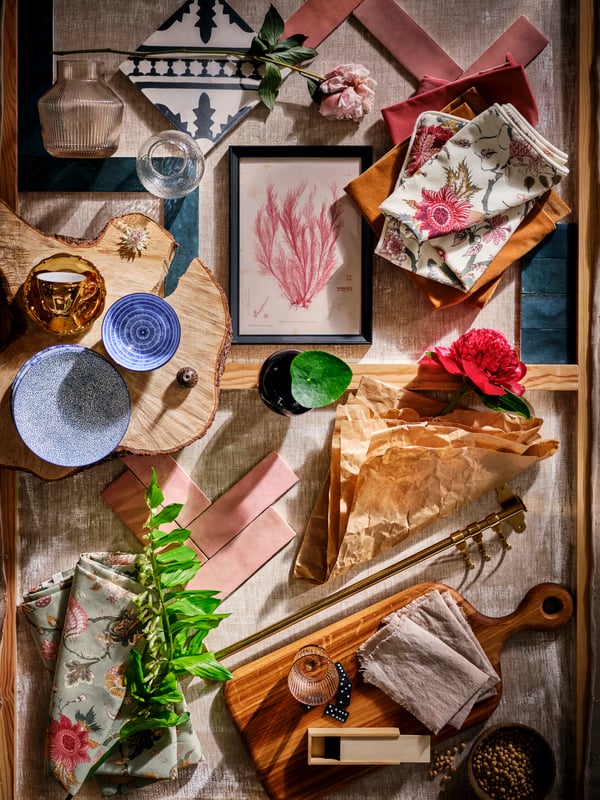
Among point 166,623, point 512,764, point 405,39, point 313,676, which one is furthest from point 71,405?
point 512,764

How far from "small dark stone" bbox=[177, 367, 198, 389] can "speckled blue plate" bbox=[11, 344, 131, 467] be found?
15 centimetres

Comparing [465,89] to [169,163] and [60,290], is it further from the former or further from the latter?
[60,290]

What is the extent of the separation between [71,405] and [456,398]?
1.11 m

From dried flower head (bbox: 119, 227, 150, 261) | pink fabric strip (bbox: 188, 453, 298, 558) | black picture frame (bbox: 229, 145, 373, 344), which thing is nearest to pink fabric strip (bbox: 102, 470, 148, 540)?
pink fabric strip (bbox: 188, 453, 298, 558)

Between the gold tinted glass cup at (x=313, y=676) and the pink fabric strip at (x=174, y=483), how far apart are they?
0.53m

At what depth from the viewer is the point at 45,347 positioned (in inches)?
69.6

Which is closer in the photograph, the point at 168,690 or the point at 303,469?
the point at 168,690

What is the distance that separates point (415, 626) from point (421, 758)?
384 millimetres

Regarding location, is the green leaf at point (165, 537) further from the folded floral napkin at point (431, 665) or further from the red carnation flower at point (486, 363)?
the red carnation flower at point (486, 363)

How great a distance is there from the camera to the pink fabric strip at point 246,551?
205cm

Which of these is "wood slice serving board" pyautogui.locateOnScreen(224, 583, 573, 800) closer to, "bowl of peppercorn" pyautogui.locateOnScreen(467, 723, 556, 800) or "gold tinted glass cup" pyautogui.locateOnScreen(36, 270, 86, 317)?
"bowl of peppercorn" pyautogui.locateOnScreen(467, 723, 556, 800)

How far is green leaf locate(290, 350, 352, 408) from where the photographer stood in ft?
6.27

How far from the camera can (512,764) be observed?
2.03 metres

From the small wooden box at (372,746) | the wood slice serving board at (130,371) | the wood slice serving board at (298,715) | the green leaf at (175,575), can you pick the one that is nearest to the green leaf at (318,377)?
the wood slice serving board at (130,371)
